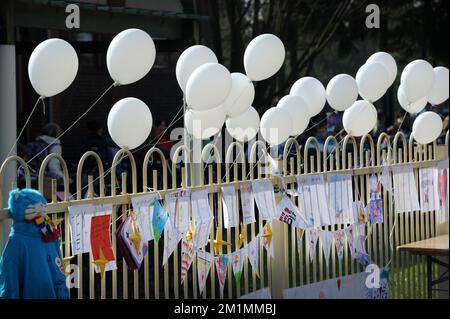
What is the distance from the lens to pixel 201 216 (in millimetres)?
5055

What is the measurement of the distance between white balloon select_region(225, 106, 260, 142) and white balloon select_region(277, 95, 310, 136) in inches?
8.3

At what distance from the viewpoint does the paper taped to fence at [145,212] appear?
4.64 metres

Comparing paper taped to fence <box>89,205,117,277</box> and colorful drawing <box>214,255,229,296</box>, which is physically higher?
paper taped to fence <box>89,205,117,277</box>

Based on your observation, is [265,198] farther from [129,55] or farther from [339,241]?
[129,55]

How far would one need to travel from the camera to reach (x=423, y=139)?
6828mm

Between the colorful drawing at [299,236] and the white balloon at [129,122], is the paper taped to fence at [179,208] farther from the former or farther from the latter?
the colorful drawing at [299,236]

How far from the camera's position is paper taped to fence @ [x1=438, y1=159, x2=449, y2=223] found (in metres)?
7.24

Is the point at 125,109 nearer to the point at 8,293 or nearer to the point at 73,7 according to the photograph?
the point at 8,293

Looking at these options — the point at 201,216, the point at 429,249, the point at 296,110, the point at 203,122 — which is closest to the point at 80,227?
the point at 201,216

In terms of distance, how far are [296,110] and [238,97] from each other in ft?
1.72

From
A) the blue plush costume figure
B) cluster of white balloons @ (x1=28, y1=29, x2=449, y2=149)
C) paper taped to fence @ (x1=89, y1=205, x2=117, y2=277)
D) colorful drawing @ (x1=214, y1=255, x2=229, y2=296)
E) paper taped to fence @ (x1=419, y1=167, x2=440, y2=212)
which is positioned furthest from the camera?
paper taped to fence @ (x1=419, y1=167, x2=440, y2=212)

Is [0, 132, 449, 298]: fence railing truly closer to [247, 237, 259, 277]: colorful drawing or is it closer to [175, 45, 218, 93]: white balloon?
[247, 237, 259, 277]: colorful drawing

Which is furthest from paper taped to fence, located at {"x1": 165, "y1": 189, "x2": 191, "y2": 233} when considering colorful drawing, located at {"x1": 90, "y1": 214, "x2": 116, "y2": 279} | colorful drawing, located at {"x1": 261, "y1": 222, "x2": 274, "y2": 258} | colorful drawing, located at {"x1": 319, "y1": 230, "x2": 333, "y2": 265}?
colorful drawing, located at {"x1": 319, "y1": 230, "x2": 333, "y2": 265}
